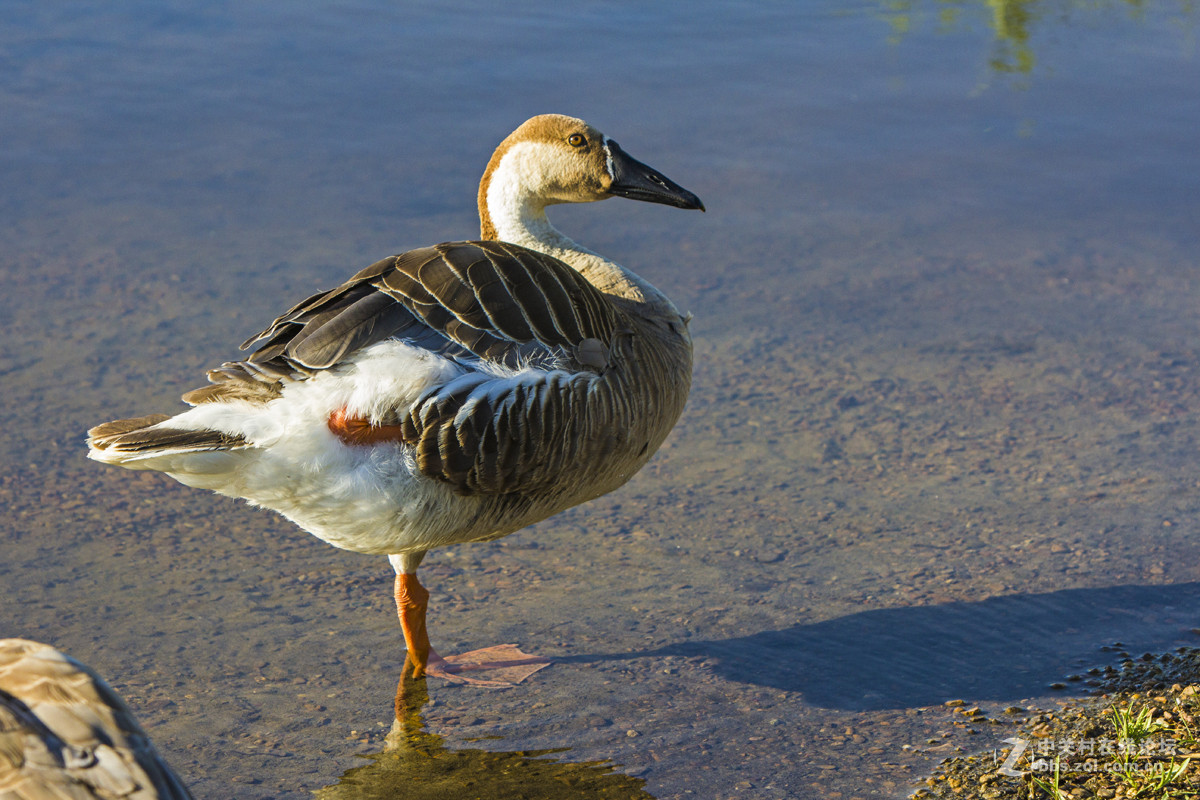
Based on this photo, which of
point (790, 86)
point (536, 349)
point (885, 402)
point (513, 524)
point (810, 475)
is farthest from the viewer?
point (790, 86)

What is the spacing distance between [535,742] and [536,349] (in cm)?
129

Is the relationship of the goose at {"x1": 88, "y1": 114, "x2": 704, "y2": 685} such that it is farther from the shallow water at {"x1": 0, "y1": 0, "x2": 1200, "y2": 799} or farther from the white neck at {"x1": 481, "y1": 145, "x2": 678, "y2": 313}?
the shallow water at {"x1": 0, "y1": 0, "x2": 1200, "y2": 799}

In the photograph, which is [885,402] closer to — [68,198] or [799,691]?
[799,691]

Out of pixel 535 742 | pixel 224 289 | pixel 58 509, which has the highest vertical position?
pixel 224 289

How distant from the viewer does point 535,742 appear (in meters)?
3.97

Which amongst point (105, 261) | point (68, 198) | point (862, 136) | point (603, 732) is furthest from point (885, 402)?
point (68, 198)

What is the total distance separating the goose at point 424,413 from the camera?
11.8ft

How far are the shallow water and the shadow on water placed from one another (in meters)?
0.03

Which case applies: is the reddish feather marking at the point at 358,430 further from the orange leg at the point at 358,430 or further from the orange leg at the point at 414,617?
the orange leg at the point at 414,617

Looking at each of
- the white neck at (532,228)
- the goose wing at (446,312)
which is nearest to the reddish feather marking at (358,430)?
the goose wing at (446,312)

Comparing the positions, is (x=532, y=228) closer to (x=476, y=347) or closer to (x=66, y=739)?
(x=476, y=347)

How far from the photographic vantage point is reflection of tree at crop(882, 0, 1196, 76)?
10.5m

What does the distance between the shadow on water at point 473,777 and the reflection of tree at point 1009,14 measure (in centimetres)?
822

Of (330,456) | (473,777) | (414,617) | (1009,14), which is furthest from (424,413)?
(1009,14)
